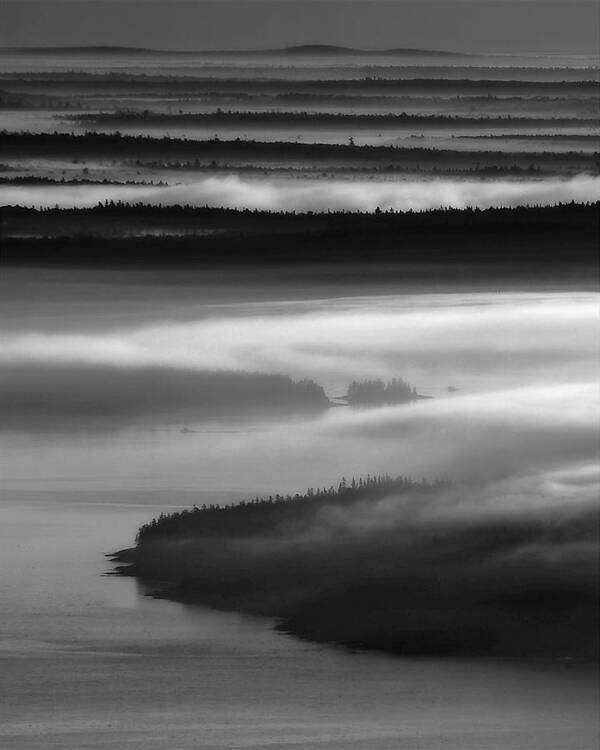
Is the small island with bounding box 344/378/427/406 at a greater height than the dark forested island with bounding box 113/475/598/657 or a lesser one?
greater

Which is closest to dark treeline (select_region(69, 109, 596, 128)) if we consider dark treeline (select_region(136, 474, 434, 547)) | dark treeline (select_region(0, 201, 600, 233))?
dark treeline (select_region(0, 201, 600, 233))

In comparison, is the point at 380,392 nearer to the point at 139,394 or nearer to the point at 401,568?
the point at 401,568

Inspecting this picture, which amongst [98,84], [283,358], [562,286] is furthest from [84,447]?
[562,286]

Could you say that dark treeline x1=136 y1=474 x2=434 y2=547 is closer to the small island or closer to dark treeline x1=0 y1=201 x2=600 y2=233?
the small island

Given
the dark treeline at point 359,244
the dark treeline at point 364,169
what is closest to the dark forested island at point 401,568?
the dark treeline at point 359,244

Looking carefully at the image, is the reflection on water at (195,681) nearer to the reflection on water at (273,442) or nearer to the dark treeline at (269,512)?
the reflection on water at (273,442)

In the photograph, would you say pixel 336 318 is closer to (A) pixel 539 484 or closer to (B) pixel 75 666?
(A) pixel 539 484

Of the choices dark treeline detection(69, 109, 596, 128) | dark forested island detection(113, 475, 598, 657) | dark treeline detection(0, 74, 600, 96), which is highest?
dark treeline detection(0, 74, 600, 96)
